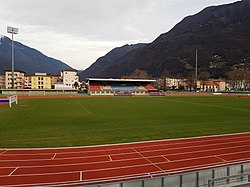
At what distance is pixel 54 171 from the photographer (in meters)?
10.5

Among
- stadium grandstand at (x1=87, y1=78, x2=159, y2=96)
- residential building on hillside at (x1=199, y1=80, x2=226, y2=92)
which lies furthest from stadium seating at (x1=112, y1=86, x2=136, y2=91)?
residential building on hillside at (x1=199, y1=80, x2=226, y2=92)

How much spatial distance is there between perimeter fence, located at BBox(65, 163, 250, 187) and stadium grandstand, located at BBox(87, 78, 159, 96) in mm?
68620

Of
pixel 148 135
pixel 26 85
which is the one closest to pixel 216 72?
pixel 26 85

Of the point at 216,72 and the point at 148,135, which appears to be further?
the point at 216,72

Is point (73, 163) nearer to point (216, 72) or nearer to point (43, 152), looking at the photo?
point (43, 152)

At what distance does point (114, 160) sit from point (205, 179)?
5737mm

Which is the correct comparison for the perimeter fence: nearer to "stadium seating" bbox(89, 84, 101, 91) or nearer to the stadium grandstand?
the stadium grandstand

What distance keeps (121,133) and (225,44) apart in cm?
20498

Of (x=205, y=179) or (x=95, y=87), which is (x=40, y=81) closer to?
(x=95, y=87)

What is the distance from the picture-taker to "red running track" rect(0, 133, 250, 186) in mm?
9898

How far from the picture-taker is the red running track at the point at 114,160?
9898 millimetres

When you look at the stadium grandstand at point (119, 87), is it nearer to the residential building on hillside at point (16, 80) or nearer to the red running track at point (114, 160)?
the residential building on hillside at point (16, 80)

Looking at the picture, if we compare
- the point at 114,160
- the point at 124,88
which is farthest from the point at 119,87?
the point at 114,160

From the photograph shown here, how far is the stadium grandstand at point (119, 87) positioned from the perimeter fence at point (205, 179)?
68.6 metres
